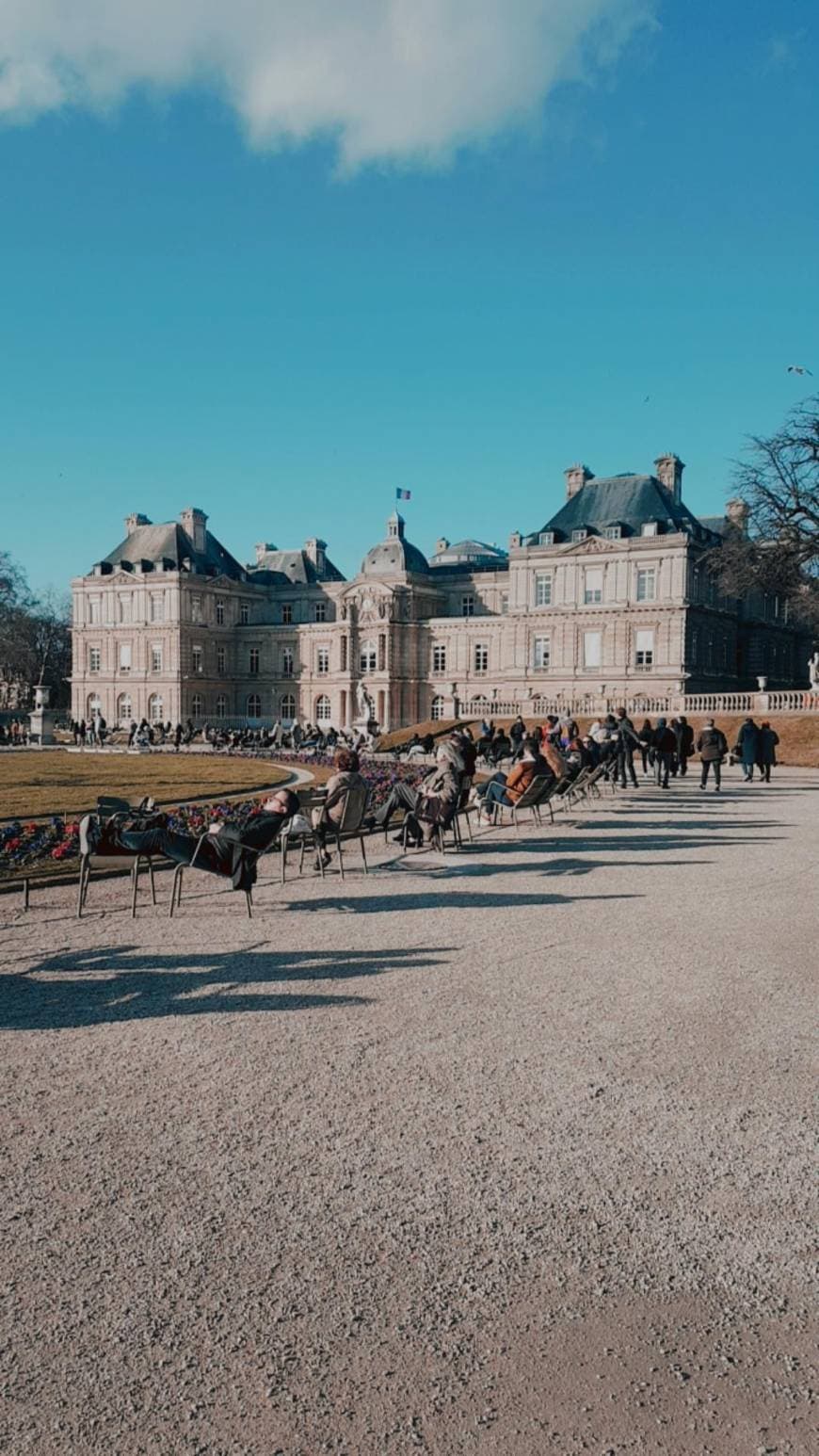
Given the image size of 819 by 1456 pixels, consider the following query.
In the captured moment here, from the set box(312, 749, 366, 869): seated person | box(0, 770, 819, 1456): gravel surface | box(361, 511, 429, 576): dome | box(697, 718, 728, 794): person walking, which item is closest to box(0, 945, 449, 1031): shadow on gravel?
box(0, 770, 819, 1456): gravel surface

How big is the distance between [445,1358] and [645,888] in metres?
7.19

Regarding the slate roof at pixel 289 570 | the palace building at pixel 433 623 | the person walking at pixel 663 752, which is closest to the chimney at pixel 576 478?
the palace building at pixel 433 623

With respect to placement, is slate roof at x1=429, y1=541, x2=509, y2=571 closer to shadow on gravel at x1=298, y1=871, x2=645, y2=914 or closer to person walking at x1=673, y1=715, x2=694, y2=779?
person walking at x1=673, y1=715, x2=694, y2=779

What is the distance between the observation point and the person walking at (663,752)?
71.9 ft

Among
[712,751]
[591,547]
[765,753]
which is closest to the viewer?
[712,751]

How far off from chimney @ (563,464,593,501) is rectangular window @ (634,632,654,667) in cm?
980

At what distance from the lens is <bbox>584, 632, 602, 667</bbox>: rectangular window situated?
2196 inches

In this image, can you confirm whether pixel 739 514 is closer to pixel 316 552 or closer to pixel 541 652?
pixel 541 652

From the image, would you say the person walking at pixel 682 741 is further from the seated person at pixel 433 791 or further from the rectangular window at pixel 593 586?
the rectangular window at pixel 593 586

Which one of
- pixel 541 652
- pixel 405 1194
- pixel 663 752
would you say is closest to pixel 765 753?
pixel 663 752

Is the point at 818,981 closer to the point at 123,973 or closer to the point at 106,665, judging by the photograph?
the point at 123,973

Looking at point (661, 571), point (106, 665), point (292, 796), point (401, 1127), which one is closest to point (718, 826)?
point (292, 796)

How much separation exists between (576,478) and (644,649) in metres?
11.4

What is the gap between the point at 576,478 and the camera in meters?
59.7
